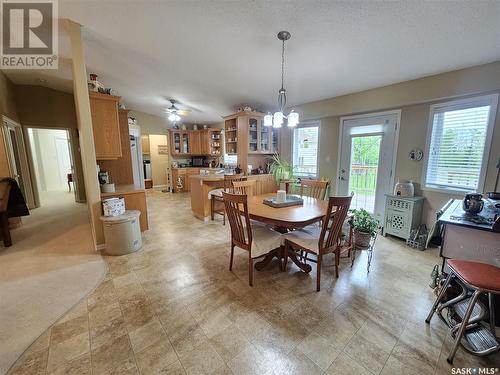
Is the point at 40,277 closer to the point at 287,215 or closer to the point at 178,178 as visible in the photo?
the point at 287,215

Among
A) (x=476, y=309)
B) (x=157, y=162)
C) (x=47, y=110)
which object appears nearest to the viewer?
(x=476, y=309)

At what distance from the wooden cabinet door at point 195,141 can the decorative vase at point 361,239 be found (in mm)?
6159

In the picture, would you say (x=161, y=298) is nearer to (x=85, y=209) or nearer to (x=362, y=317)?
(x=362, y=317)

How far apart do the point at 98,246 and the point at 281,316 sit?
2656 millimetres

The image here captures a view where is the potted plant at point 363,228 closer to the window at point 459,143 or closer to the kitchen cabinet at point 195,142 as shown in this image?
the window at point 459,143

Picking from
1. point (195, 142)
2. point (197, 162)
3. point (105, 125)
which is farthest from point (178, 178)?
point (105, 125)

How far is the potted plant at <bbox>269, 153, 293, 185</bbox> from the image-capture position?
4305 millimetres

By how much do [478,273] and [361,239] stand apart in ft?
4.07

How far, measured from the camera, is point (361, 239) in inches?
101

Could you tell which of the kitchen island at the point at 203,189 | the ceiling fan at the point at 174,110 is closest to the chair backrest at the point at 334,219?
the kitchen island at the point at 203,189

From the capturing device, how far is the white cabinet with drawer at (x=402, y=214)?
298cm

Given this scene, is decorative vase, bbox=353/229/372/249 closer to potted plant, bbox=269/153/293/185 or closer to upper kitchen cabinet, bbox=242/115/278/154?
potted plant, bbox=269/153/293/185

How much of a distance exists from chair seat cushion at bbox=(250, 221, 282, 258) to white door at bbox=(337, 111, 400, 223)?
242 cm

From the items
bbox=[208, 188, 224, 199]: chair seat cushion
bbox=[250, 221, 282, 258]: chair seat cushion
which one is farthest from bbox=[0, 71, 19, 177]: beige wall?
bbox=[250, 221, 282, 258]: chair seat cushion
